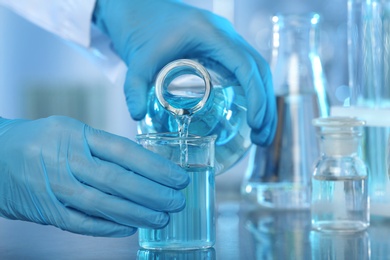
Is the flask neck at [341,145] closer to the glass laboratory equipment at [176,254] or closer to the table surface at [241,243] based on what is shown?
the table surface at [241,243]

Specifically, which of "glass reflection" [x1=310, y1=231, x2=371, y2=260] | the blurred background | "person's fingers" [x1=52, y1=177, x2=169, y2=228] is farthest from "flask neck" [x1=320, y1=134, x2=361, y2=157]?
the blurred background

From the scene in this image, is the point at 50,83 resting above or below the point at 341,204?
above

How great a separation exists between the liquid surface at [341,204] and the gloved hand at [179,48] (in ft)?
0.58

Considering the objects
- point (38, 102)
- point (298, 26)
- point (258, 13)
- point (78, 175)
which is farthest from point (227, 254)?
point (38, 102)

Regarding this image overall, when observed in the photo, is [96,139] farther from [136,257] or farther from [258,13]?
[258,13]

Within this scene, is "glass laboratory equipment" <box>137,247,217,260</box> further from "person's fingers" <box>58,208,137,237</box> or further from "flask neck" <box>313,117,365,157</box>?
"flask neck" <box>313,117,365,157</box>

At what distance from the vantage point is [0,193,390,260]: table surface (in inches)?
41.6

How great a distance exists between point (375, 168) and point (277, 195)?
23 cm

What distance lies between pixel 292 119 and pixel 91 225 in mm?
620

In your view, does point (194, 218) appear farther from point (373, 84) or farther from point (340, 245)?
point (373, 84)

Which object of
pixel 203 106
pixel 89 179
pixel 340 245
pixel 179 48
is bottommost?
pixel 340 245

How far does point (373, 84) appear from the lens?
1408 mm

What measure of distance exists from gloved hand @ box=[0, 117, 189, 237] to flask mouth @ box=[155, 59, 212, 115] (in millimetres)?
80

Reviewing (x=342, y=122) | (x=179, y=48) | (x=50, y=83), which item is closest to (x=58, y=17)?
(x=179, y=48)
